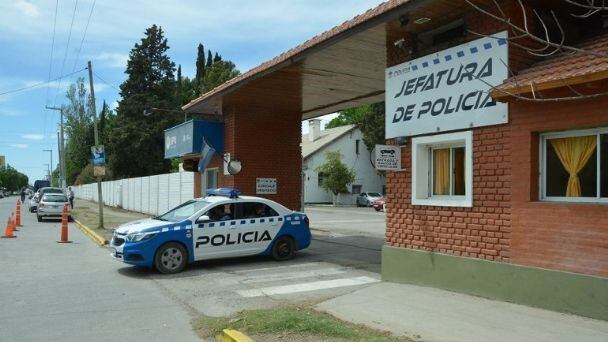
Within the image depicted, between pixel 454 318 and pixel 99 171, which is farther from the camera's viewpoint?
pixel 99 171

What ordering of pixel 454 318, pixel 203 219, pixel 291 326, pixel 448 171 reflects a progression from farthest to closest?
pixel 203 219 < pixel 448 171 < pixel 454 318 < pixel 291 326

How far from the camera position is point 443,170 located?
29.6 ft

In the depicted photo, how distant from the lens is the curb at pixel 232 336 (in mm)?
6023

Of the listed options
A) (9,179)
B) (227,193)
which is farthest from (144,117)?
(9,179)

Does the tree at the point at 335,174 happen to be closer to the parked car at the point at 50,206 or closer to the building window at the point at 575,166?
the parked car at the point at 50,206

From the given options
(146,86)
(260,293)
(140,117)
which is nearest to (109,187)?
(140,117)

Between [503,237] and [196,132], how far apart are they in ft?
38.9

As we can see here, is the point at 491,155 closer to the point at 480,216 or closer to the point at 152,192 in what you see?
the point at 480,216

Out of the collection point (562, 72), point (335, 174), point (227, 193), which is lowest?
point (227, 193)

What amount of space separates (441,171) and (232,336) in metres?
4.59

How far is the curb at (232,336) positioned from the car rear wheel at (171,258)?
4.71 metres

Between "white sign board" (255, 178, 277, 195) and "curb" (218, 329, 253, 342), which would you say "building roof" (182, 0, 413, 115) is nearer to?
"white sign board" (255, 178, 277, 195)

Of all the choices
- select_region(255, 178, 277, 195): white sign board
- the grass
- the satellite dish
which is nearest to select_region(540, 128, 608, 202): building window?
the grass

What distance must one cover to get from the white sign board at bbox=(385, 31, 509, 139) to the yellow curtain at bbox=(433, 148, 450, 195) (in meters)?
0.48
